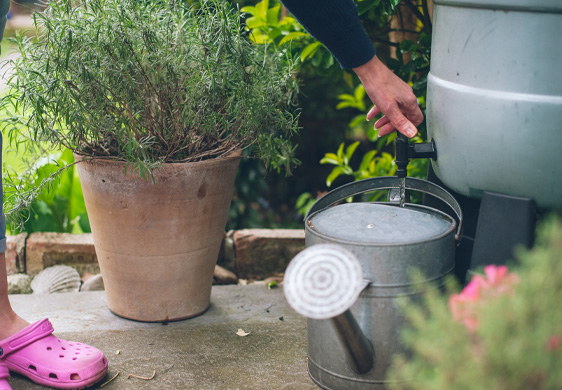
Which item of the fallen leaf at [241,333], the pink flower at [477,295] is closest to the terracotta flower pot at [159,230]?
the fallen leaf at [241,333]

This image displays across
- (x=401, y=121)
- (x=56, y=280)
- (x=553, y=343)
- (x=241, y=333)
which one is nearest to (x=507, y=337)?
(x=553, y=343)

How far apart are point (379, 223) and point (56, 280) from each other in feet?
4.59

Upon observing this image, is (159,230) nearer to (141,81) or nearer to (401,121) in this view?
(141,81)

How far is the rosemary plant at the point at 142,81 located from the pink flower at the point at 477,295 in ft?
3.24

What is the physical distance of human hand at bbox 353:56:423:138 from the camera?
1452 mm

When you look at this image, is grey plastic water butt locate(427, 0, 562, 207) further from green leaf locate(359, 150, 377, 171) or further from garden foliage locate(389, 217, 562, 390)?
green leaf locate(359, 150, 377, 171)

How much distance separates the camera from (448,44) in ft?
4.68

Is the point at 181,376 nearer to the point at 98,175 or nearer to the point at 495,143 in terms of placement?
the point at 98,175

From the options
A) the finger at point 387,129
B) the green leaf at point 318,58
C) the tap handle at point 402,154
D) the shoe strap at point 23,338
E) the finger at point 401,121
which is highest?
the green leaf at point 318,58

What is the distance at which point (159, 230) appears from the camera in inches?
70.8

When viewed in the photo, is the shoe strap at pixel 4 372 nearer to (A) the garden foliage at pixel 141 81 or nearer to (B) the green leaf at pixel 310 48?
(A) the garden foliage at pixel 141 81

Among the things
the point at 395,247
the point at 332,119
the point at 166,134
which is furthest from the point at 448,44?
the point at 332,119

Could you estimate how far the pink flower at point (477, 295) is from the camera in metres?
0.80

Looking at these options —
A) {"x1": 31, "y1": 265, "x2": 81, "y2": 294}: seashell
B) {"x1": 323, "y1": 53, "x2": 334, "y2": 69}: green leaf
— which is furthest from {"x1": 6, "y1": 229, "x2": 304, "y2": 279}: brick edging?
{"x1": 323, "y1": 53, "x2": 334, "y2": 69}: green leaf
